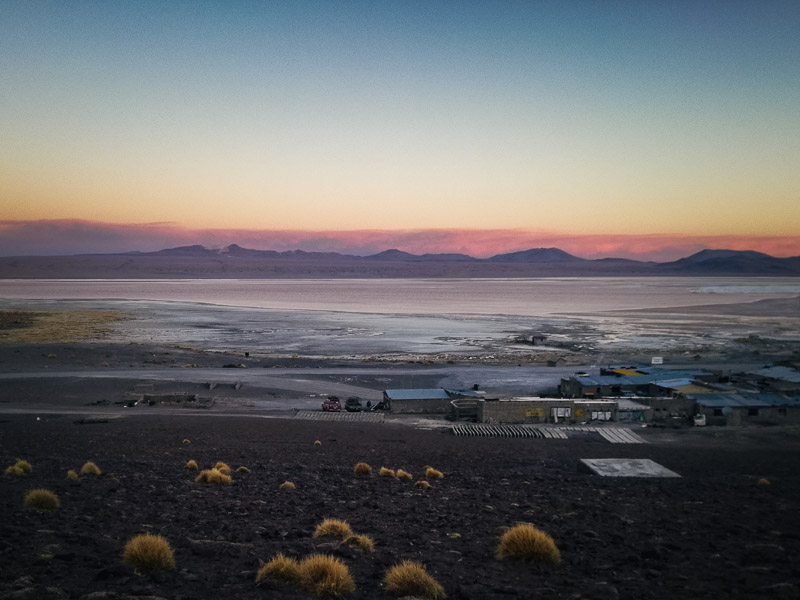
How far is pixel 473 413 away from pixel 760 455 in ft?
39.6

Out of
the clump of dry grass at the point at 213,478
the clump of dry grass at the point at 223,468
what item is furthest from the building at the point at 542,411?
the clump of dry grass at the point at 213,478

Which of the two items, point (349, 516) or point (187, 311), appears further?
point (187, 311)

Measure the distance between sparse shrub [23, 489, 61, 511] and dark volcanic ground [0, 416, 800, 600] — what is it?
22 cm

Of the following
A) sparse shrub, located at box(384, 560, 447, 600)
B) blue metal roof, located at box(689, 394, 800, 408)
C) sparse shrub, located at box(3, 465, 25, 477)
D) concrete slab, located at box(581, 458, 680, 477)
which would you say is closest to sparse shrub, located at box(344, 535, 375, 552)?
sparse shrub, located at box(384, 560, 447, 600)

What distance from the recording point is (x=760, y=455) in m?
21.6

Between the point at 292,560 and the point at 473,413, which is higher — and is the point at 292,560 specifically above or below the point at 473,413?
above

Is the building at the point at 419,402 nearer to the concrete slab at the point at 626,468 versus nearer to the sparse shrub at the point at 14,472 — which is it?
the concrete slab at the point at 626,468

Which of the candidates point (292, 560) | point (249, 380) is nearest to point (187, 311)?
point (249, 380)

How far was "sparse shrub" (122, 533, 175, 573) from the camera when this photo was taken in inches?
304

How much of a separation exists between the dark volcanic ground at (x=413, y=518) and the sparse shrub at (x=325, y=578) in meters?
0.20

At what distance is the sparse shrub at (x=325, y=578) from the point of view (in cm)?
738

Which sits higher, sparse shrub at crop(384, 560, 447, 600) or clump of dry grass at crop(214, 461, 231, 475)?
sparse shrub at crop(384, 560, 447, 600)

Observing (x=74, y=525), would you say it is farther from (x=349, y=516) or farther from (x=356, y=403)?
(x=356, y=403)

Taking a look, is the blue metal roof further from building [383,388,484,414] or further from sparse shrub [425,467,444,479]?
sparse shrub [425,467,444,479]
